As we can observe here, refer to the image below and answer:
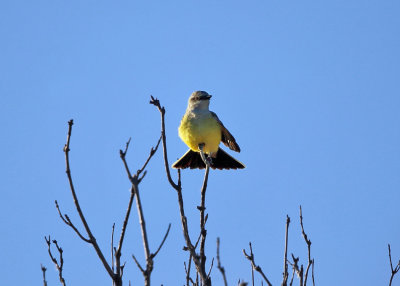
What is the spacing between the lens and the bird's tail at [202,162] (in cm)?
967

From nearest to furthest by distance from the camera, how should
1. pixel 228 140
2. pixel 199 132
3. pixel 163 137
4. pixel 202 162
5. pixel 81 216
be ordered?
1. pixel 81 216
2. pixel 163 137
3. pixel 199 132
4. pixel 202 162
5. pixel 228 140

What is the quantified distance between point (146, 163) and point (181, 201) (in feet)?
2.52

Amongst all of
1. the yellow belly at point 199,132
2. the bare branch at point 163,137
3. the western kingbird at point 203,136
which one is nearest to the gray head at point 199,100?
the western kingbird at point 203,136

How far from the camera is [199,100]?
9727mm

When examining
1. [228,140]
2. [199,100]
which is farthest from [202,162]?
[199,100]

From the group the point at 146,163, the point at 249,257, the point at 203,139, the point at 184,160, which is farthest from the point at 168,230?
the point at 184,160

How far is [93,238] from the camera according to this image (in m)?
3.78

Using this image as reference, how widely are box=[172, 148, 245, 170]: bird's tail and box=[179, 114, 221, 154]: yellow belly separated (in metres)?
0.45

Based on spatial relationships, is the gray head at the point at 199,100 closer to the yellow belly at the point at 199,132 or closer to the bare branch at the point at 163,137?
the yellow belly at the point at 199,132

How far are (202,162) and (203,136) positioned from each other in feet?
2.78

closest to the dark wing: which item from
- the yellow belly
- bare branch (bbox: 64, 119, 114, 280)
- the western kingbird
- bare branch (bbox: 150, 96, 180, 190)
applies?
the western kingbird

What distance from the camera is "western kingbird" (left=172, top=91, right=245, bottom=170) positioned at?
898 centimetres

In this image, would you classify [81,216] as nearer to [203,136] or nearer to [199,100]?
[203,136]

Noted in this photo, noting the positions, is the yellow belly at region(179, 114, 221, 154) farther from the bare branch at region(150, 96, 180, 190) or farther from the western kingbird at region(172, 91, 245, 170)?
the bare branch at region(150, 96, 180, 190)
